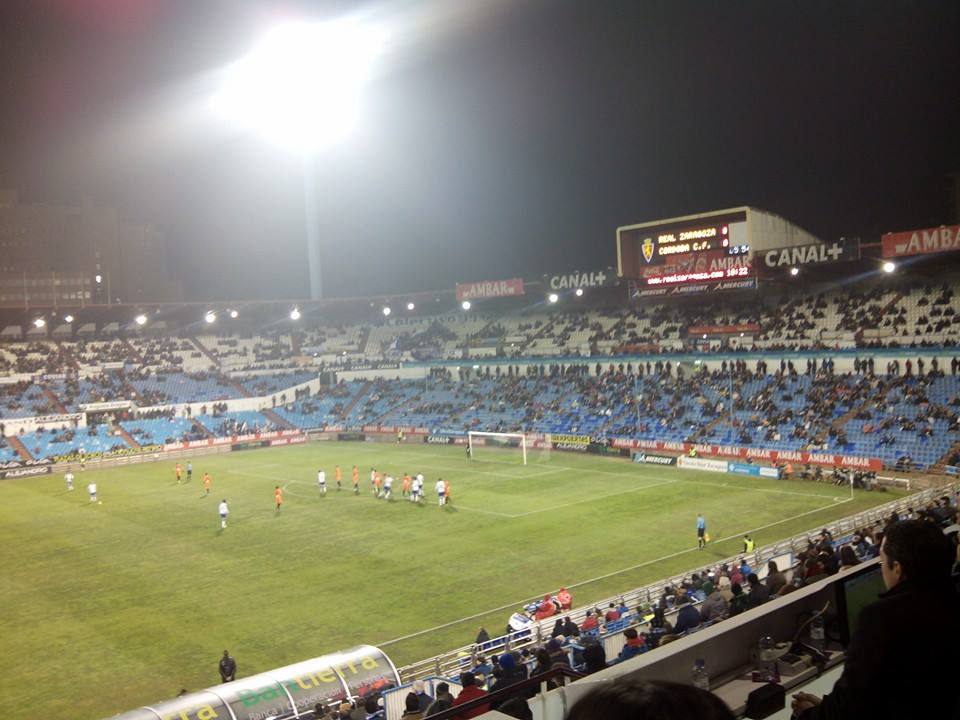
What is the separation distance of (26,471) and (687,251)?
4577 cm

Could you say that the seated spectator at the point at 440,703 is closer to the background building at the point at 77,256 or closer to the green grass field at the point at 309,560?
the green grass field at the point at 309,560

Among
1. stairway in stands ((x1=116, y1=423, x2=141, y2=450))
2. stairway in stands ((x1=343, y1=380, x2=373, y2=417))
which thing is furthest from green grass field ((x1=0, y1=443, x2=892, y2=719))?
stairway in stands ((x1=343, y1=380, x2=373, y2=417))

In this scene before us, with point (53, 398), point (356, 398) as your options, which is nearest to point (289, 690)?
point (53, 398)

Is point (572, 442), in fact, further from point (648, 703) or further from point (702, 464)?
point (648, 703)

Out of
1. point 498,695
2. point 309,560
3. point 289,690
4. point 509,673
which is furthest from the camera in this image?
point 309,560

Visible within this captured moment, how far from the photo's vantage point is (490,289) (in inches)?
2680

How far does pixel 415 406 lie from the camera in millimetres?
65938

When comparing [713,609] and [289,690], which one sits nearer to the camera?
[713,609]

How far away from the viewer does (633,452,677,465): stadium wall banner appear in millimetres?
42875

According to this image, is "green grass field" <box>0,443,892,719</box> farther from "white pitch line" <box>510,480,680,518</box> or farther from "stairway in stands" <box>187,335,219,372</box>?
"stairway in stands" <box>187,335,219,372</box>

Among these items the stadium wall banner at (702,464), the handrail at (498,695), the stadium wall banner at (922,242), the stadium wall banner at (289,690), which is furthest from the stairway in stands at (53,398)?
the handrail at (498,695)

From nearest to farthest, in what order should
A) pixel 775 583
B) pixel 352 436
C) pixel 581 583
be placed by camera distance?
pixel 775 583 → pixel 581 583 → pixel 352 436

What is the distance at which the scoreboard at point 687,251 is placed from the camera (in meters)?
49.0

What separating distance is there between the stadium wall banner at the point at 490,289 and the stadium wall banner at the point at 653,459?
951 inches
